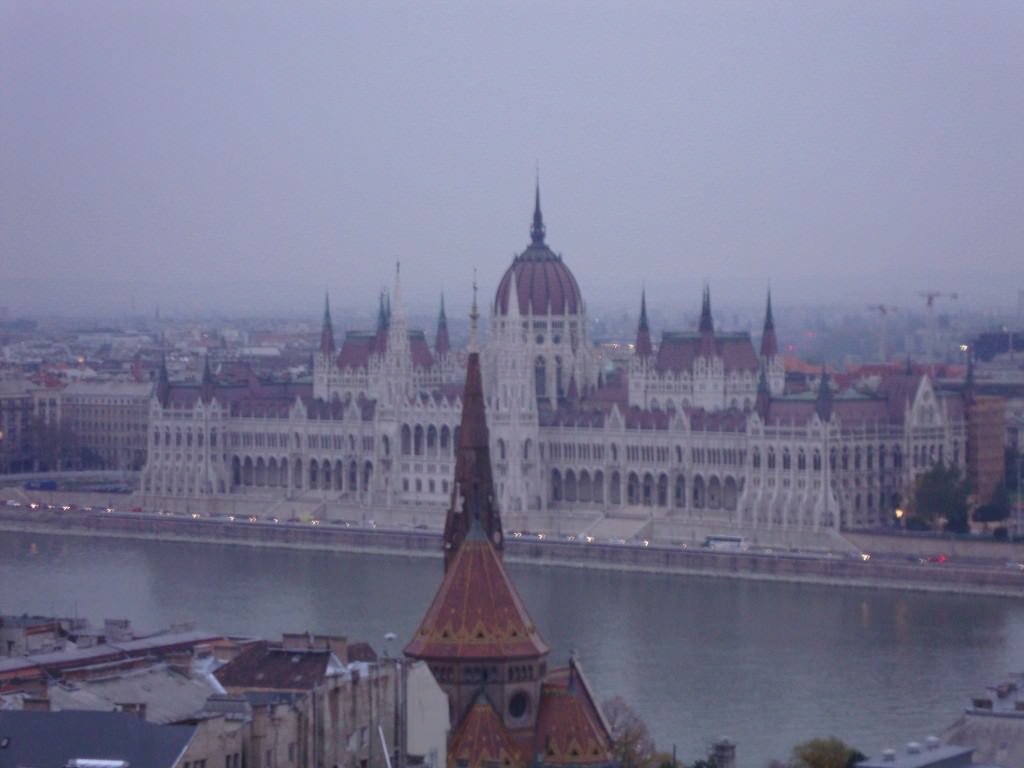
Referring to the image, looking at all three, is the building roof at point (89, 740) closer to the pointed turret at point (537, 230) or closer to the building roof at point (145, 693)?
the building roof at point (145, 693)

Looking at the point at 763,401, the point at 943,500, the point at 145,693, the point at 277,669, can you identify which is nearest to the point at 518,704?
the point at 277,669

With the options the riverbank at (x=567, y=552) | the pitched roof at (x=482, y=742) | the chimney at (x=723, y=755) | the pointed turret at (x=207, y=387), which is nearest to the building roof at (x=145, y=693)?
the pitched roof at (x=482, y=742)

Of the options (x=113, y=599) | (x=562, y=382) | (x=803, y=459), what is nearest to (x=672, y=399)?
(x=562, y=382)

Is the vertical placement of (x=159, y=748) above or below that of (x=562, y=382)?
below

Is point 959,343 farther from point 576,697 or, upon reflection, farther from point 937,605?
point 576,697

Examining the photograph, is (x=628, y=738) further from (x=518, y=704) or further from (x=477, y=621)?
(x=477, y=621)

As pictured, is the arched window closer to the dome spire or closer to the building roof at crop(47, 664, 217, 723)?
the dome spire

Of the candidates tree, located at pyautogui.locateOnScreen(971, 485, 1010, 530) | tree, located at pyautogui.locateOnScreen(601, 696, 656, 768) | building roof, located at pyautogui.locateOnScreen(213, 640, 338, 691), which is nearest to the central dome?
tree, located at pyautogui.locateOnScreen(971, 485, 1010, 530)
